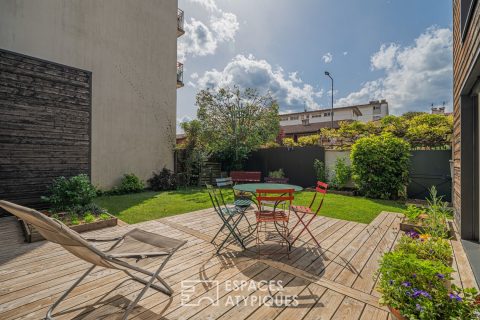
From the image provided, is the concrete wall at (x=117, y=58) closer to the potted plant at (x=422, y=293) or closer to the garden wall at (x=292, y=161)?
the garden wall at (x=292, y=161)

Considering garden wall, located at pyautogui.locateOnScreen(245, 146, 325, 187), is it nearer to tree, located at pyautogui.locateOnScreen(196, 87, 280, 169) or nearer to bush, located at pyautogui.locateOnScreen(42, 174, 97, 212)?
tree, located at pyautogui.locateOnScreen(196, 87, 280, 169)

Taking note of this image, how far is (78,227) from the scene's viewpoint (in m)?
3.84

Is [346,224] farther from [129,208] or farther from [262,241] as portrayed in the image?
[129,208]

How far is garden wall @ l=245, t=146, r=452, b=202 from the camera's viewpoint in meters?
6.59

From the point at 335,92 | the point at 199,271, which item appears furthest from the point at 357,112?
the point at 199,271

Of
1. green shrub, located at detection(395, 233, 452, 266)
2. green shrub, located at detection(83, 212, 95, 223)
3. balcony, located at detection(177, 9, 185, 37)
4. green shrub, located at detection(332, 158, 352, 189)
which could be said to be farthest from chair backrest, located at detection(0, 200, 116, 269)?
balcony, located at detection(177, 9, 185, 37)

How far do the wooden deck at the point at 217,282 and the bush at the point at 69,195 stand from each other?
3.57ft

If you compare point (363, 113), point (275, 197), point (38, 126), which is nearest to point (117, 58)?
point (38, 126)

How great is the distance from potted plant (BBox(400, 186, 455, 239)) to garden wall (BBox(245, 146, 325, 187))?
504 cm

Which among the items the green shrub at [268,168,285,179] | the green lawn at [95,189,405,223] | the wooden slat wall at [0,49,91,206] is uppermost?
the wooden slat wall at [0,49,91,206]

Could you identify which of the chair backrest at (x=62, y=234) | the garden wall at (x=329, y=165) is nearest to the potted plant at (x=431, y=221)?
the garden wall at (x=329, y=165)

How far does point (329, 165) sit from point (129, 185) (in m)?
7.69

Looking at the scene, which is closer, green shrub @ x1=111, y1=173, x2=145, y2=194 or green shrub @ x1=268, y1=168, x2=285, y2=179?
green shrub @ x1=111, y1=173, x2=145, y2=194

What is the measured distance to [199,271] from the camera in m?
2.54
